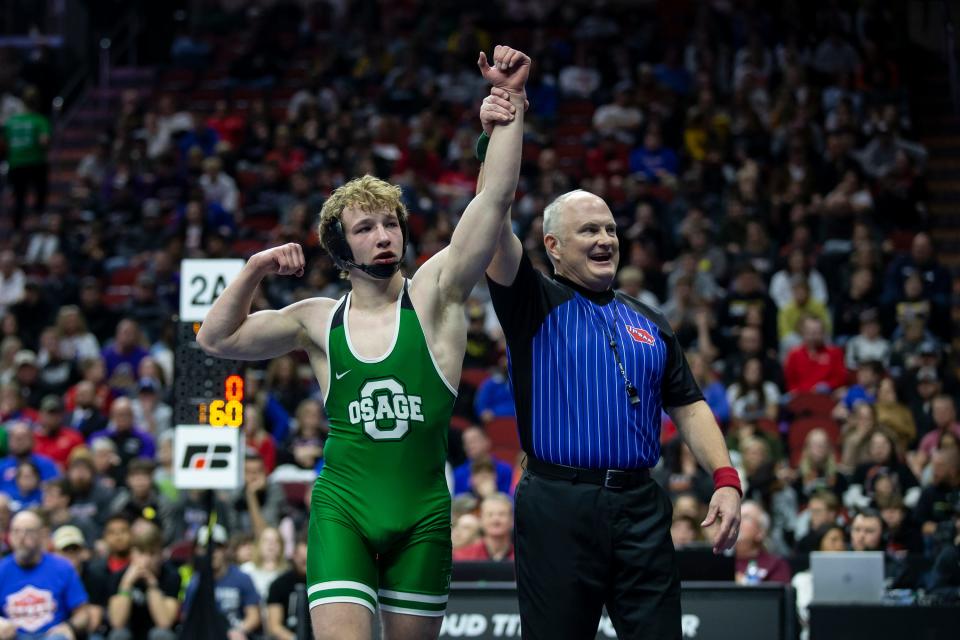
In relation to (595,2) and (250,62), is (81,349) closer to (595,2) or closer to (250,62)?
(250,62)

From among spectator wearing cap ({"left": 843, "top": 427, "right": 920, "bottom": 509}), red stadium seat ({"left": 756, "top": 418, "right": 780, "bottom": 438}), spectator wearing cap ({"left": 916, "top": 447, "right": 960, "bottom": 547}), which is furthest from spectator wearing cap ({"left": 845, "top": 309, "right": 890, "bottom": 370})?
spectator wearing cap ({"left": 916, "top": 447, "right": 960, "bottom": 547})

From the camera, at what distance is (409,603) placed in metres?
4.71

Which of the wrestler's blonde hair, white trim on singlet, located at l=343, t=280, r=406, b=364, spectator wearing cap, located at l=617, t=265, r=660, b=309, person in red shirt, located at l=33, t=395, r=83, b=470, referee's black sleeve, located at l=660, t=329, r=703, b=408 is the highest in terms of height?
spectator wearing cap, located at l=617, t=265, r=660, b=309

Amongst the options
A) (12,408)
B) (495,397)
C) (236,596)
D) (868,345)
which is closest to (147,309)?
(12,408)

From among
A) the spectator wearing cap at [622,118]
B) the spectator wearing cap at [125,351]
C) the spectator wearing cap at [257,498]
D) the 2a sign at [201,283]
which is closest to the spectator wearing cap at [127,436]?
the spectator wearing cap at [125,351]

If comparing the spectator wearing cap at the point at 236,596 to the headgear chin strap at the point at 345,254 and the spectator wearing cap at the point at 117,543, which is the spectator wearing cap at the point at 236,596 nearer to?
the spectator wearing cap at the point at 117,543

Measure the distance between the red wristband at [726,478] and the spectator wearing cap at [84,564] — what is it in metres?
→ 6.27

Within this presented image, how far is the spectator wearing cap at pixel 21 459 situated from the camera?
1215 centimetres

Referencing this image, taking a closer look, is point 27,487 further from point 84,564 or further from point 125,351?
point 125,351

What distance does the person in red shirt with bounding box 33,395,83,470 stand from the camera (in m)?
13.0

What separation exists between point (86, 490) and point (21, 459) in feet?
A: 2.57

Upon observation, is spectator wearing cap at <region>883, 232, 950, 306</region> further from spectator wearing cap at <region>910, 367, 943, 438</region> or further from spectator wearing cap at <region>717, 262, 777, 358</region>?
spectator wearing cap at <region>910, 367, 943, 438</region>

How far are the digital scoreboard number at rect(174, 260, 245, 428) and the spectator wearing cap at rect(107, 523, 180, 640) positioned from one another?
183 centimetres

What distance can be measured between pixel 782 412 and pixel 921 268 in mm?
2272
